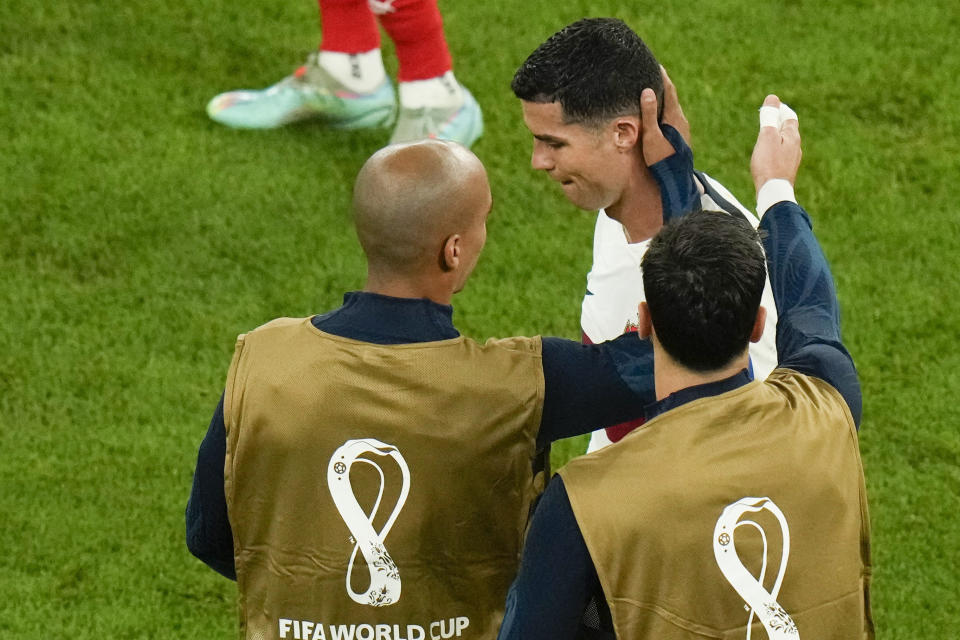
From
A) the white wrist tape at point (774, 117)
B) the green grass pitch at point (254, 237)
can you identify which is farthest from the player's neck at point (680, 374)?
the green grass pitch at point (254, 237)

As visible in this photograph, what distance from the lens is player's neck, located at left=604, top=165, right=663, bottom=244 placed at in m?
2.93

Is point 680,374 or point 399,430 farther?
point 399,430

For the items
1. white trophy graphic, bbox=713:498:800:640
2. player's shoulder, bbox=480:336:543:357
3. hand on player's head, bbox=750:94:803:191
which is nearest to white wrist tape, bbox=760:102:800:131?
hand on player's head, bbox=750:94:803:191

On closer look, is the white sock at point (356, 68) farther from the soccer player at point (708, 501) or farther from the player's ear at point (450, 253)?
the soccer player at point (708, 501)

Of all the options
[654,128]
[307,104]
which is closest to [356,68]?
[307,104]

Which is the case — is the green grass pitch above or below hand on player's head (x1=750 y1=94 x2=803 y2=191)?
below

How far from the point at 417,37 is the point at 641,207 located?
2.63 meters

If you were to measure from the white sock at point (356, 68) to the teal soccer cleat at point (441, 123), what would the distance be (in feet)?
0.66

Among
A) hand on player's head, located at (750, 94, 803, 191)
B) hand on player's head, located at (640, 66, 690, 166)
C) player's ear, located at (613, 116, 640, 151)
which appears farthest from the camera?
player's ear, located at (613, 116, 640, 151)

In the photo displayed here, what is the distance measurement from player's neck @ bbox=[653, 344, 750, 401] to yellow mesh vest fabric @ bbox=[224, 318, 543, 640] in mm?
223

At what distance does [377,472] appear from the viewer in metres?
2.19

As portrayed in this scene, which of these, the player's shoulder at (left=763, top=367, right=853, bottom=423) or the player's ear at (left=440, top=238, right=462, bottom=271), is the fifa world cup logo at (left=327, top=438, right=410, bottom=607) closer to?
the player's ear at (left=440, top=238, right=462, bottom=271)

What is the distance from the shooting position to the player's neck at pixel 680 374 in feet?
6.80

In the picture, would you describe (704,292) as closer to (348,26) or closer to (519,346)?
(519,346)
